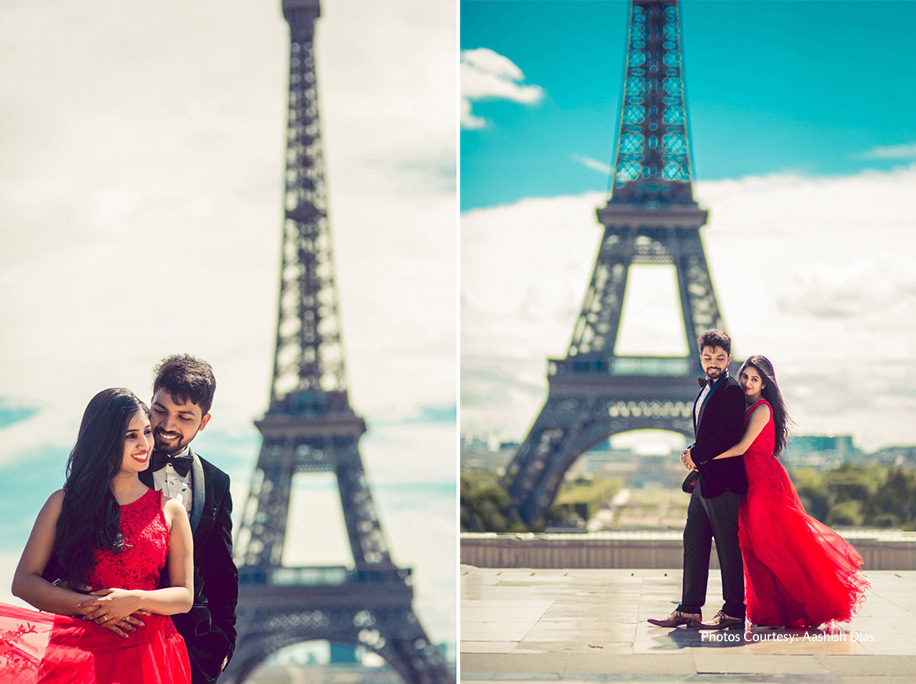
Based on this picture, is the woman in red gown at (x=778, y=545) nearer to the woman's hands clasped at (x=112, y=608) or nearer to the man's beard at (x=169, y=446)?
the man's beard at (x=169, y=446)

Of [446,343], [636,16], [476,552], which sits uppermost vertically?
[636,16]

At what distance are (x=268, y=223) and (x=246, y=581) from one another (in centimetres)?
442

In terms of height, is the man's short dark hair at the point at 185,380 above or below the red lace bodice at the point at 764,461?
above

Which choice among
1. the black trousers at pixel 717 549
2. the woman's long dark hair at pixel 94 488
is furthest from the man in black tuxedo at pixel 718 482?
the woman's long dark hair at pixel 94 488

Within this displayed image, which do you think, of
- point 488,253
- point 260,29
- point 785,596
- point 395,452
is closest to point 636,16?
point 488,253

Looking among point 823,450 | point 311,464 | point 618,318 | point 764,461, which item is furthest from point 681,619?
point 618,318

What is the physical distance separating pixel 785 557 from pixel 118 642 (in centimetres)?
247

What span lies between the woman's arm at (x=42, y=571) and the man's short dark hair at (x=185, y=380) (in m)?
0.33

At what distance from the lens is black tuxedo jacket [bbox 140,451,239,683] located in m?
2.18

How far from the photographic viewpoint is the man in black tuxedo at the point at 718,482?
3543 millimetres

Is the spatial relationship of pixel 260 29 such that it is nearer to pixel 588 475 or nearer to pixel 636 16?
pixel 636 16

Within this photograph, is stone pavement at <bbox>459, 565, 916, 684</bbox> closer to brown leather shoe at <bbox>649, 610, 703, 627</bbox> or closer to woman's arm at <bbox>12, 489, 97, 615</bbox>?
brown leather shoe at <bbox>649, 610, 703, 627</bbox>

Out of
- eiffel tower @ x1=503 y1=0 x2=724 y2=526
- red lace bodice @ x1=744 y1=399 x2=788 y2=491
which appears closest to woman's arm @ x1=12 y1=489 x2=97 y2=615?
red lace bodice @ x1=744 y1=399 x2=788 y2=491

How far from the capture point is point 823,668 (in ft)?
9.43
